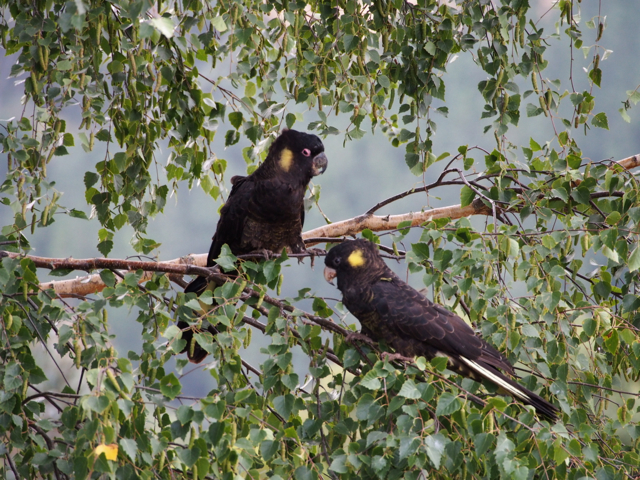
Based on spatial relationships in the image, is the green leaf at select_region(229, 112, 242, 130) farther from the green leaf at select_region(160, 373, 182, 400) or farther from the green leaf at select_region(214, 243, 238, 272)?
the green leaf at select_region(160, 373, 182, 400)

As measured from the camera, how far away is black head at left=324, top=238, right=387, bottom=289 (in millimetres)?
2055

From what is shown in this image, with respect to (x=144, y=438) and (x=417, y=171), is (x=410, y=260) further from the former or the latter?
(x=144, y=438)

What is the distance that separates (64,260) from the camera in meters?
1.53

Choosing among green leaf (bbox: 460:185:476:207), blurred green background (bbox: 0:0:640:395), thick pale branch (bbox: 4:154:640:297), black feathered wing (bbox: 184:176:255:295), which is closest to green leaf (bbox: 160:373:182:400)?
thick pale branch (bbox: 4:154:640:297)

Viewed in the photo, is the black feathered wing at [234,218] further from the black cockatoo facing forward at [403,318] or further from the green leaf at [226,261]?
the green leaf at [226,261]

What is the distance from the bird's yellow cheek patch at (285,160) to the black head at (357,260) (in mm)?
499

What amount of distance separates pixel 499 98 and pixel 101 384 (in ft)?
4.79

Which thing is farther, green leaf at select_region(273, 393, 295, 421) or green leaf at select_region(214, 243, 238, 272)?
green leaf at select_region(214, 243, 238, 272)

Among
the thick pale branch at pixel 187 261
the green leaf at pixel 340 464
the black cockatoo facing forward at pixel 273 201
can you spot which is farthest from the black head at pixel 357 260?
Result: the green leaf at pixel 340 464

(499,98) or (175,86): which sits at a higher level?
(175,86)

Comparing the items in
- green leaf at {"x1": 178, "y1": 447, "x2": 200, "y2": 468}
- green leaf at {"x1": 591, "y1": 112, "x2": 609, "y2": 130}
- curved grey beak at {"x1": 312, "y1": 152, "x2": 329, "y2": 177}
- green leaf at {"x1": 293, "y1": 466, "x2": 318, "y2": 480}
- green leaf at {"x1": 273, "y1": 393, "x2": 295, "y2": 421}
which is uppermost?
curved grey beak at {"x1": 312, "y1": 152, "x2": 329, "y2": 177}

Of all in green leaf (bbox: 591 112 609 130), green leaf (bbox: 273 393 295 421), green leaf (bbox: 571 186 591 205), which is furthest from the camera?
green leaf (bbox: 591 112 609 130)

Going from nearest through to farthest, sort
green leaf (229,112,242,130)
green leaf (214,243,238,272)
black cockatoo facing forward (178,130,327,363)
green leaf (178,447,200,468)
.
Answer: green leaf (178,447,200,468)
green leaf (214,243,238,272)
green leaf (229,112,242,130)
black cockatoo facing forward (178,130,327,363)

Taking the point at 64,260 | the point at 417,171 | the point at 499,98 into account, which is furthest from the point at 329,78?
the point at 64,260
